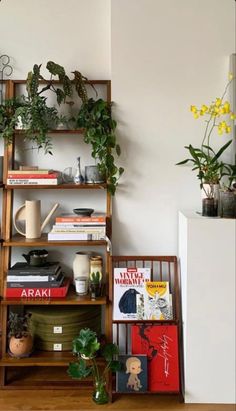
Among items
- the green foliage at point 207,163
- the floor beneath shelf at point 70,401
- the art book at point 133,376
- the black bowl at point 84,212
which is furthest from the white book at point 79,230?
the floor beneath shelf at point 70,401

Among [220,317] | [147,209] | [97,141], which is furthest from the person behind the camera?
[147,209]

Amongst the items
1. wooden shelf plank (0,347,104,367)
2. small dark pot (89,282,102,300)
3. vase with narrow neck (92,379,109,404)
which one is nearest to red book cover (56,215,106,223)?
small dark pot (89,282,102,300)

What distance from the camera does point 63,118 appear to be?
235 cm

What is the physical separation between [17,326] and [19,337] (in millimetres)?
66

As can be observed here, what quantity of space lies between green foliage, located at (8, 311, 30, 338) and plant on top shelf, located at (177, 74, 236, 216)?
4.33 feet

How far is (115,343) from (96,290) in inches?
14.2

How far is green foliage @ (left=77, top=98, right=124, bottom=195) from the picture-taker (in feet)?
7.39

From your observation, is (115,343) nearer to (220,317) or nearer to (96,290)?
(96,290)

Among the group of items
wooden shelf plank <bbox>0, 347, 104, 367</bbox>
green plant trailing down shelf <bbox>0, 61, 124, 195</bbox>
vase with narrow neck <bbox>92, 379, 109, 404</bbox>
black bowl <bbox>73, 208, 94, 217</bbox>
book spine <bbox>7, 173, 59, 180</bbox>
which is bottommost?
vase with narrow neck <bbox>92, 379, 109, 404</bbox>

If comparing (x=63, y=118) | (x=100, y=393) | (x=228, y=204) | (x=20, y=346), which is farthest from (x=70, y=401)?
(x=63, y=118)

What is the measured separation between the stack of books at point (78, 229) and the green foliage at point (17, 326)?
0.51 metres

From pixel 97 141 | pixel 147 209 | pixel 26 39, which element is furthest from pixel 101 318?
pixel 26 39

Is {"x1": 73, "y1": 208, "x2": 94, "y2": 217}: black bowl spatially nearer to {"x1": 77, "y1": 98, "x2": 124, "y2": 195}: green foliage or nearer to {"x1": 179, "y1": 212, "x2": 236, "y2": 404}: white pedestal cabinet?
{"x1": 77, "y1": 98, "x2": 124, "y2": 195}: green foliage

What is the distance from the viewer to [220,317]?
6.84 feet
